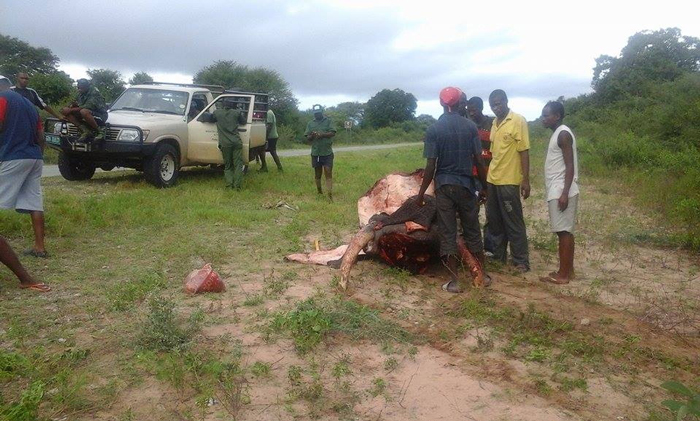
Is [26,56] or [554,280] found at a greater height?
[26,56]

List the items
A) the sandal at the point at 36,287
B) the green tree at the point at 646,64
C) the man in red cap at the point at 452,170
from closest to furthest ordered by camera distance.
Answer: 1. the sandal at the point at 36,287
2. the man in red cap at the point at 452,170
3. the green tree at the point at 646,64

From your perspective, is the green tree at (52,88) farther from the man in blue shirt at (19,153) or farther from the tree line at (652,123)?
the man in blue shirt at (19,153)

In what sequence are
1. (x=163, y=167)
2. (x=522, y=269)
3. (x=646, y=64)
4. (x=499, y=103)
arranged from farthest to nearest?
(x=646, y=64), (x=163, y=167), (x=522, y=269), (x=499, y=103)

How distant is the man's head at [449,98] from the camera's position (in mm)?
5477

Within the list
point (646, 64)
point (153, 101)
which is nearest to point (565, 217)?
point (153, 101)

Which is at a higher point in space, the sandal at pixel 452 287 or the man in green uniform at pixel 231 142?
the man in green uniform at pixel 231 142

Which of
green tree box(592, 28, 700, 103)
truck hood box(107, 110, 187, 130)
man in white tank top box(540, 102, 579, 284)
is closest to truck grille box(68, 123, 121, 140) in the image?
truck hood box(107, 110, 187, 130)

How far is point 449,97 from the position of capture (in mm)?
5480

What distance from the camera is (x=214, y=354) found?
3.99 metres

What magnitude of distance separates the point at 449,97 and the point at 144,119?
7.13 meters

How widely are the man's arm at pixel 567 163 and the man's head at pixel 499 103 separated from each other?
674mm

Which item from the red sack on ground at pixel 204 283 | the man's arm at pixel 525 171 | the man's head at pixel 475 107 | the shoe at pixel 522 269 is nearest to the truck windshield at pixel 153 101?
the man's head at pixel 475 107

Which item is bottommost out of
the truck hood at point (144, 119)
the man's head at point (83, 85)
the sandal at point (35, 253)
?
the sandal at point (35, 253)

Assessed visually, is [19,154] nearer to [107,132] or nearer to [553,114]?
[107,132]
